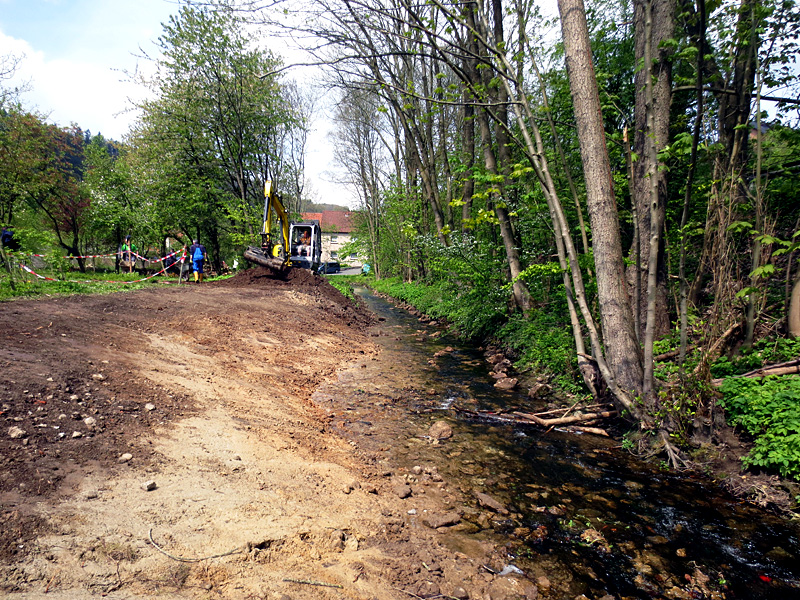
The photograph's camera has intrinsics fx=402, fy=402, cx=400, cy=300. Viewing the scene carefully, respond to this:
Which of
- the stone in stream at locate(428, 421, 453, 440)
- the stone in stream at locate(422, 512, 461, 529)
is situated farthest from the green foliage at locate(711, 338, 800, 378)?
the stone in stream at locate(422, 512, 461, 529)

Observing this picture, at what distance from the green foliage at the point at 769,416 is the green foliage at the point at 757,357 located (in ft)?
1.09

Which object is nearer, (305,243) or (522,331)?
(522,331)

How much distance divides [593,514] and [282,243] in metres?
15.2

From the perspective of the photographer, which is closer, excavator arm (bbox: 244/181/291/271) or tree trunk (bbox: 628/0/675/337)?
tree trunk (bbox: 628/0/675/337)

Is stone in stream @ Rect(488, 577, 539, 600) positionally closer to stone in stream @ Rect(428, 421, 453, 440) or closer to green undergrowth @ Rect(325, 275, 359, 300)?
stone in stream @ Rect(428, 421, 453, 440)

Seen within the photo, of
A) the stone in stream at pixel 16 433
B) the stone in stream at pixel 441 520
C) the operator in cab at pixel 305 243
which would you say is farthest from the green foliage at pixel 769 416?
the operator in cab at pixel 305 243

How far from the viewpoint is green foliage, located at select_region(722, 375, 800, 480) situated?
11.5 feet

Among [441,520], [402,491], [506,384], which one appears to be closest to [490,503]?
[441,520]

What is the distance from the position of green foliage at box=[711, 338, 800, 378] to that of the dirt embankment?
3633 millimetres

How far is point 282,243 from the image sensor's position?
54.4ft

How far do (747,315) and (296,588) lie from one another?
5.53 metres

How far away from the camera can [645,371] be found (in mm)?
4594

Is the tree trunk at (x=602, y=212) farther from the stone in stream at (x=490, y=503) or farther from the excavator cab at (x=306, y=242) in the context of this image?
the excavator cab at (x=306, y=242)

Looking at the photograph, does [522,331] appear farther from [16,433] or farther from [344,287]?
[344,287]
